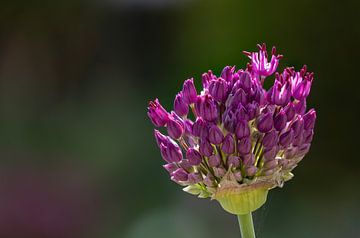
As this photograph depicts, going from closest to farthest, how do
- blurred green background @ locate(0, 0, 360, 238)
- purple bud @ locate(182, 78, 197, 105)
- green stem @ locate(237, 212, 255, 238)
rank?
green stem @ locate(237, 212, 255, 238) → purple bud @ locate(182, 78, 197, 105) → blurred green background @ locate(0, 0, 360, 238)

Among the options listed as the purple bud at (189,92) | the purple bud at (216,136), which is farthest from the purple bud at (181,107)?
the purple bud at (216,136)

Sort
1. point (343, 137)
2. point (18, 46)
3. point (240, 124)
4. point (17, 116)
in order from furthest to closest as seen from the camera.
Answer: point (18, 46) < point (17, 116) < point (343, 137) < point (240, 124)

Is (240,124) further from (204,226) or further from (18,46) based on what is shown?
(18,46)

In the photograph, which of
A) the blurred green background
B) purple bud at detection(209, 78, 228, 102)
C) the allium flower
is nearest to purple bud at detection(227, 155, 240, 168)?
the allium flower

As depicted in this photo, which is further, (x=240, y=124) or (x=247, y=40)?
(x=247, y=40)

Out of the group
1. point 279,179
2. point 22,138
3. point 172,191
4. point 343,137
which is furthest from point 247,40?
point 279,179

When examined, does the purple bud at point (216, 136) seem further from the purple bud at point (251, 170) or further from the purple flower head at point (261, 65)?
the purple flower head at point (261, 65)

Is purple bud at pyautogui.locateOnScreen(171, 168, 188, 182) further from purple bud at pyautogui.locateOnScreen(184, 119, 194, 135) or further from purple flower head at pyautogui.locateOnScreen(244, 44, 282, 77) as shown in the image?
purple flower head at pyautogui.locateOnScreen(244, 44, 282, 77)
